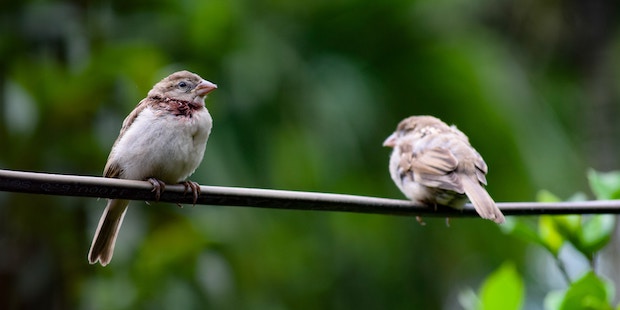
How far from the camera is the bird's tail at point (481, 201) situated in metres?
3.87

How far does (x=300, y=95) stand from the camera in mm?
8922

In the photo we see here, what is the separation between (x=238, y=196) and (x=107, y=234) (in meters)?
1.44

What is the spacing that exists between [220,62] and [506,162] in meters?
2.94

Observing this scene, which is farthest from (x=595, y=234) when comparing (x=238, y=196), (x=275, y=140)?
(x=275, y=140)

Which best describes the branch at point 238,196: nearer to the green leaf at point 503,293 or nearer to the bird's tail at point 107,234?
the green leaf at point 503,293

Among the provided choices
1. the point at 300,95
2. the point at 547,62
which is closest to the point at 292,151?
the point at 300,95

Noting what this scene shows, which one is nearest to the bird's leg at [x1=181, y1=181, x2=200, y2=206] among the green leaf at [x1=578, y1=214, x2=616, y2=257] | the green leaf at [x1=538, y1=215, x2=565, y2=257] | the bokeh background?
the green leaf at [x1=538, y1=215, x2=565, y2=257]

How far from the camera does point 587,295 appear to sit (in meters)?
3.77

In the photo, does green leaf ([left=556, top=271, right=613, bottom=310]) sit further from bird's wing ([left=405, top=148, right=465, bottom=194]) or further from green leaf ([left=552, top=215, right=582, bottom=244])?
bird's wing ([left=405, top=148, right=465, bottom=194])

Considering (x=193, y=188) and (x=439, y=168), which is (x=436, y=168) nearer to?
(x=439, y=168)

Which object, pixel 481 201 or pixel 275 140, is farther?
pixel 275 140

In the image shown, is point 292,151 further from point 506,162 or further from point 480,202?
point 480,202

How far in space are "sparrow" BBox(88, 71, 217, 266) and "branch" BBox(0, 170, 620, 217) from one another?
0.41 meters

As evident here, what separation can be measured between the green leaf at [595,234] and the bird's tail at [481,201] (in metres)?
0.42
